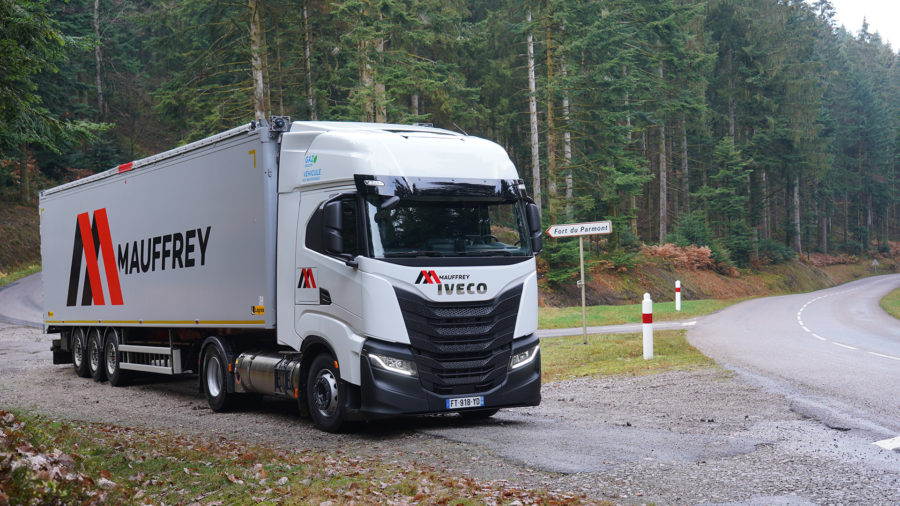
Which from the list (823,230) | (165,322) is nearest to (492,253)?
(165,322)

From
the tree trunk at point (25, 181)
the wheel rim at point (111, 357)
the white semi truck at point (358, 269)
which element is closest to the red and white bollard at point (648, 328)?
the white semi truck at point (358, 269)

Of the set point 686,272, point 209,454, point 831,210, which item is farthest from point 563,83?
point 831,210

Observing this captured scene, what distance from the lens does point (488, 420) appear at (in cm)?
1051

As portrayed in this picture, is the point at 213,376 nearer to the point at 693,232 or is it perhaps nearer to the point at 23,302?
the point at 23,302

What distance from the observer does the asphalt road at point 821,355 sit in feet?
33.7

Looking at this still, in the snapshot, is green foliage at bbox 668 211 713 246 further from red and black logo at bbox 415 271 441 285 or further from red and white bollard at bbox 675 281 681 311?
red and black logo at bbox 415 271 441 285

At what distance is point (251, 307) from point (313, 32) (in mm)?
28559

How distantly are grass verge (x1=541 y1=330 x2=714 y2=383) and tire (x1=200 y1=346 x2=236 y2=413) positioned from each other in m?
5.68

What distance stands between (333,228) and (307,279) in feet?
4.02

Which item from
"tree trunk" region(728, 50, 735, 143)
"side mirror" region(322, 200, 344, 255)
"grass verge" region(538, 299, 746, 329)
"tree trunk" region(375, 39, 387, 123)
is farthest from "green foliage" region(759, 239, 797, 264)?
"side mirror" region(322, 200, 344, 255)

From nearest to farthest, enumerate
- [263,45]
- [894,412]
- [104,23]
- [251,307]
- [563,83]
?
[894,412] → [251,307] → [263,45] → [563,83] → [104,23]

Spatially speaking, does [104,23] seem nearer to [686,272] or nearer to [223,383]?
[686,272]

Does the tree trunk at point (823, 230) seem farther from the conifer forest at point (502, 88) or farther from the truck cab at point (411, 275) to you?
the truck cab at point (411, 275)

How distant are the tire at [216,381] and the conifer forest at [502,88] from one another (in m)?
4.33
